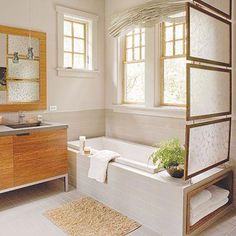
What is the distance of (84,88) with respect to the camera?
4582 mm

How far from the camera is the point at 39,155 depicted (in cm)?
Result: 335

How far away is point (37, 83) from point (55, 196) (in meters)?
1.62

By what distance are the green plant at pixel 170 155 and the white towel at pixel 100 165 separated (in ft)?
2.09

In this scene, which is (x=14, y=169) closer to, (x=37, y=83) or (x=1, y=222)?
(x=1, y=222)

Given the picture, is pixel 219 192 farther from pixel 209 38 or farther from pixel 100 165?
pixel 209 38

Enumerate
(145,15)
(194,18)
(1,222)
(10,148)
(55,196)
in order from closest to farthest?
1. (194,18)
2. (1,222)
3. (10,148)
4. (55,196)
5. (145,15)

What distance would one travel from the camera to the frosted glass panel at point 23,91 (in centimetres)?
371

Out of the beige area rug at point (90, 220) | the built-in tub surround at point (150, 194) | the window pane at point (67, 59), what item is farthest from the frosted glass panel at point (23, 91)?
the beige area rug at point (90, 220)

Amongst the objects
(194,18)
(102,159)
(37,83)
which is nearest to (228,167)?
(102,159)

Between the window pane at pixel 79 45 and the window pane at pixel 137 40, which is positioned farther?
the window pane at pixel 79 45

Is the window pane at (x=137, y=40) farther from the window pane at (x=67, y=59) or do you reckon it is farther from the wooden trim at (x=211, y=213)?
the wooden trim at (x=211, y=213)

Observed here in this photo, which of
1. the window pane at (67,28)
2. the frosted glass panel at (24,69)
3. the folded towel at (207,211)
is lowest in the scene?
the folded towel at (207,211)

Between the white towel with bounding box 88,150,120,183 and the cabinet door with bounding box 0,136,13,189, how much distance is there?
92 centimetres

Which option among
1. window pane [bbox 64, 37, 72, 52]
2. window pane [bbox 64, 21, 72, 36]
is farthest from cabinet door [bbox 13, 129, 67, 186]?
window pane [bbox 64, 21, 72, 36]
